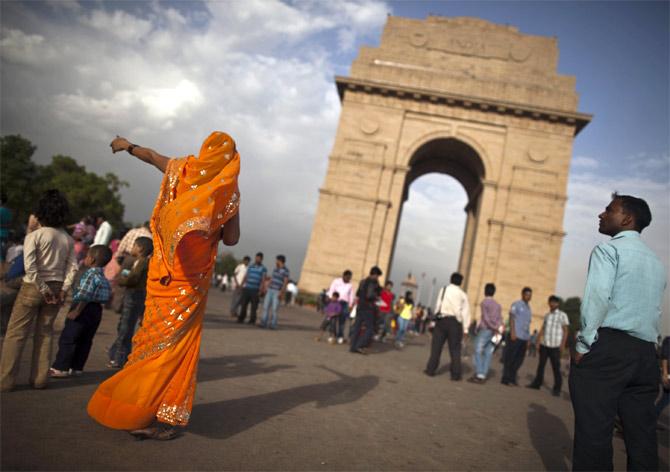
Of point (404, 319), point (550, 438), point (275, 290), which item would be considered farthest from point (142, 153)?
point (404, 319)

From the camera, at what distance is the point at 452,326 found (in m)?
7.69

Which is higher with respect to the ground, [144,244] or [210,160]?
[210,160]

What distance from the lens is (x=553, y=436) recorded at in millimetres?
4852

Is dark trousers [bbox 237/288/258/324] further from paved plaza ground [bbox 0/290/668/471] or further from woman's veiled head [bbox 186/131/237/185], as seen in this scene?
woman's veiled head [bbox 186/131/237/185]

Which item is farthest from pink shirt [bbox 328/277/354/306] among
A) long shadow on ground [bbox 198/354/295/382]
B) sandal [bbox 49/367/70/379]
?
sandal [bbox 49/367/70/379]

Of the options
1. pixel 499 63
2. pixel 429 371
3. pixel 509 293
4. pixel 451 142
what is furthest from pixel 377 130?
pixel 429 371

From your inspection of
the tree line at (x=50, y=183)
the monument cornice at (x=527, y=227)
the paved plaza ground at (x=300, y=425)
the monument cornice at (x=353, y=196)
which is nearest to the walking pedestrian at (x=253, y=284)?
the paved plaza ground at (x=300, y=425)

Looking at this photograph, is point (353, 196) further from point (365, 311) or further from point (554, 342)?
point (554, 342)

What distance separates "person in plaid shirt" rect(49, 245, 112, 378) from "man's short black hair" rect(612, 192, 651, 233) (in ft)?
14.0

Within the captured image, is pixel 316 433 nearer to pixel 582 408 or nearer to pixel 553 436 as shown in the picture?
pixel 582 408

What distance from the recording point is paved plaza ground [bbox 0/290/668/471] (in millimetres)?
2656

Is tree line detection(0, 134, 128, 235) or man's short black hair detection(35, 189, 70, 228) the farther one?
tree line detection(0, 134, 128, 235)

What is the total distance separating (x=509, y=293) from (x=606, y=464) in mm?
19570

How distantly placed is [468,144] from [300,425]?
2114 cm
